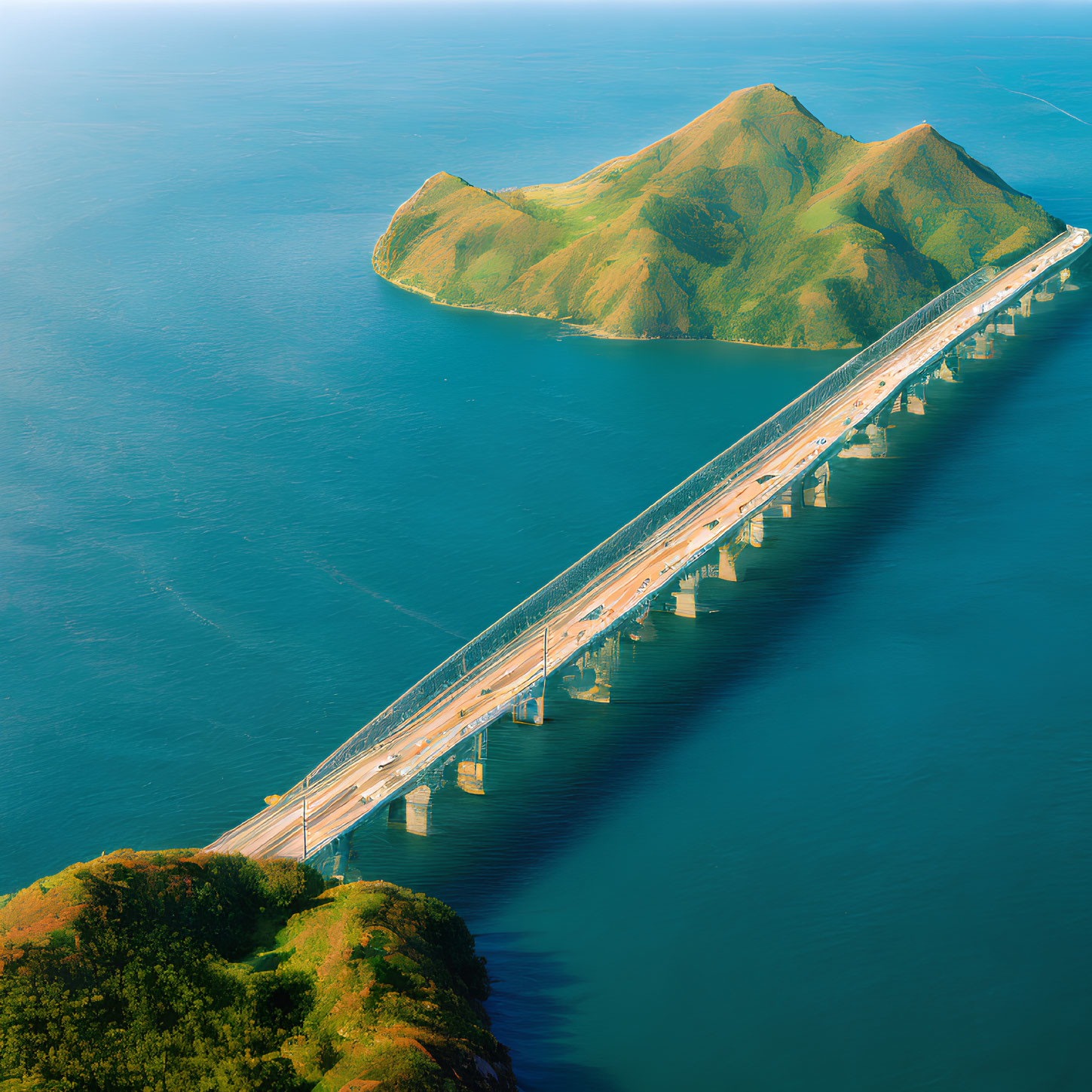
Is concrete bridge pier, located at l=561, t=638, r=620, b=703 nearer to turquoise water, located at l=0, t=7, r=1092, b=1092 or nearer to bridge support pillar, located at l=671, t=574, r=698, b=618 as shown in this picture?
turquoise water, located at l=0, t=7, r=1092, b=1092

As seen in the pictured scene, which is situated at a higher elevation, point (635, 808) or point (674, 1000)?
point (635, 808)

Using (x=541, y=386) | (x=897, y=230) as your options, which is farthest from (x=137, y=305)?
(x=897, y=230)

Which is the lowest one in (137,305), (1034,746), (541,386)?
(1034,746)

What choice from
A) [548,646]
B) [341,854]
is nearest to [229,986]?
[341,854]

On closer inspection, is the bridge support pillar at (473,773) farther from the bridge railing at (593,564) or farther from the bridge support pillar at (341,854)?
the bridge support pillar at (341,854)

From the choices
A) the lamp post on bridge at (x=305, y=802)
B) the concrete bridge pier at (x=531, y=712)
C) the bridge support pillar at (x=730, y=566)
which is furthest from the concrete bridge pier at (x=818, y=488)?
the lamp post on bridge at (x=305, y=802)

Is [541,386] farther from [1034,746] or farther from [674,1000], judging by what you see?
[674,1000]

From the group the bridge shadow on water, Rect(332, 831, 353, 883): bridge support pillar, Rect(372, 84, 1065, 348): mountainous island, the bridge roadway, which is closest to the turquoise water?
the bridge shadow on water
